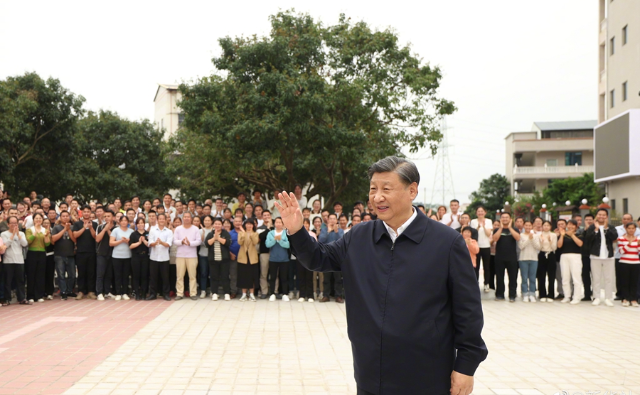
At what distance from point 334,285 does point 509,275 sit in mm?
4048

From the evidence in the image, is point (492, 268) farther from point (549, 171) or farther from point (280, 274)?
point (549, 171)

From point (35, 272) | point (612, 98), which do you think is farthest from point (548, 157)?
point (35, 272)

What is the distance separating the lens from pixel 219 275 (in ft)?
44.4

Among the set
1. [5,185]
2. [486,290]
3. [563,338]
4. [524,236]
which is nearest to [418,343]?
[563,338]

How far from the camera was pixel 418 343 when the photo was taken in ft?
9.14

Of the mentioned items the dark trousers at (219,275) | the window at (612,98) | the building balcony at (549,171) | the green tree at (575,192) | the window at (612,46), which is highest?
the window at (612,46)

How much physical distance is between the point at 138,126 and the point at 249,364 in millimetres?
33937

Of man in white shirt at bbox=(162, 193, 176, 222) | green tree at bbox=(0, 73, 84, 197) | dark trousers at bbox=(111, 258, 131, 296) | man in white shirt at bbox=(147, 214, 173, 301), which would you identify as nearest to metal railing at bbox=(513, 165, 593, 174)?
green tree at bbox=(0, 73, 84, 197)

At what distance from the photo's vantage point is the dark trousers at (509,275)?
13.6 meters

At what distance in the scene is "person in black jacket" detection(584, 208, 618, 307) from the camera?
13.2 meters

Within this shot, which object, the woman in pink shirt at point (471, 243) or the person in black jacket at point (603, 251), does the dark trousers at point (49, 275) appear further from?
the person in black jacket at point (603, 251)

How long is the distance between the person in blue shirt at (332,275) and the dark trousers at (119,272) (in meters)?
4.33

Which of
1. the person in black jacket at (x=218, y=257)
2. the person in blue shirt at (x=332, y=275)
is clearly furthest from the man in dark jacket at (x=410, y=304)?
the person in black jacket at (x=218, y=257)

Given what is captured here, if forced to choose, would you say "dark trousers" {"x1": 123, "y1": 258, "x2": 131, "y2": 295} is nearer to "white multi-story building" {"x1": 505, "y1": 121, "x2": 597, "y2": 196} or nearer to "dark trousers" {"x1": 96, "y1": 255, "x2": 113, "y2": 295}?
"dark trousers" {"x1": 96, "y1": 255, "x2": 113, "y2": 295}
